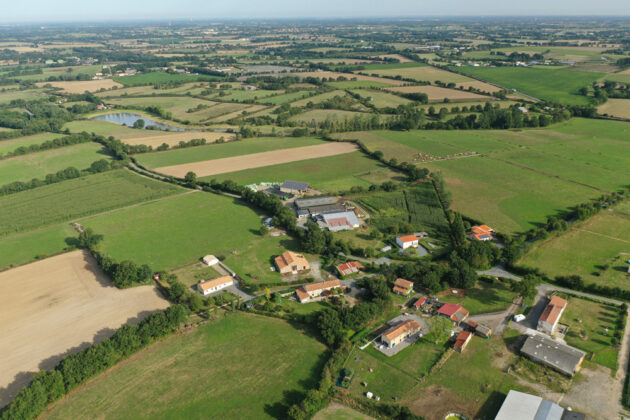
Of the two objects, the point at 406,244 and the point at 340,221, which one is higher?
the point at 340,221

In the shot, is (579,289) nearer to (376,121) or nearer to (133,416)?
(133,416)

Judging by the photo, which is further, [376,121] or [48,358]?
[376,121]

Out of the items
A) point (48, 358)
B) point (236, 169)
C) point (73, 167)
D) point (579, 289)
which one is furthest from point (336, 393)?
point (73, 167)

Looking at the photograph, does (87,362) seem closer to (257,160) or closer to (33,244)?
(33,244)

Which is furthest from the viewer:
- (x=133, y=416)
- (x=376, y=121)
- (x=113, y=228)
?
(x=376, y=121)

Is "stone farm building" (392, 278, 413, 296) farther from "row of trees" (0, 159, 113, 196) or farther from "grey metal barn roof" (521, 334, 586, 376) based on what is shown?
"row of trees" (0, 159, 113, 196)

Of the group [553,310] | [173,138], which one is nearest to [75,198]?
[173,138]
